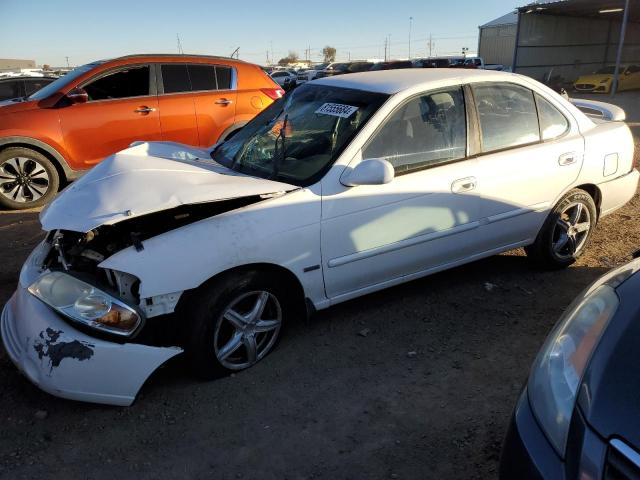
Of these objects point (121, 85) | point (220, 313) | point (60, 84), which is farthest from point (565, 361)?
point (60, 84)

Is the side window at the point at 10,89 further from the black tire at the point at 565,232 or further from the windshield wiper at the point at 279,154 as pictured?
the black tire at the point at 565,232

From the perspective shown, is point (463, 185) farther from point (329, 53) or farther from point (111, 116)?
point (329, 53)

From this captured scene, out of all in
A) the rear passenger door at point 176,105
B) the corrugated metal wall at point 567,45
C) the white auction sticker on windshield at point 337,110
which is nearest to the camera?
the white auction sticker on windshield at point 337,110

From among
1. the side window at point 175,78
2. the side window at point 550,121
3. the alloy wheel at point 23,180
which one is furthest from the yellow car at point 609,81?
the alloy wheel at point 23,180

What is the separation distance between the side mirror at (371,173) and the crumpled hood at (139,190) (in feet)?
1.18

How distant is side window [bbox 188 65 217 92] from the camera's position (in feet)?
22.3

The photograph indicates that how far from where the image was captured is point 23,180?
238 inches

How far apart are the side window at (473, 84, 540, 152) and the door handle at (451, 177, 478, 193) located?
0.89 ft

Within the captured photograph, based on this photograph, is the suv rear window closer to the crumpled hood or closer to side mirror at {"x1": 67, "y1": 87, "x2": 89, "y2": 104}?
side mirror at {"x1": 67, "y1": 87, "x2": 89, "y2": 104}

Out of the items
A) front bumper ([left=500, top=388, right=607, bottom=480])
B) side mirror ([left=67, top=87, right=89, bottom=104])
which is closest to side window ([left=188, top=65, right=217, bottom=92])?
side mirror ([left=67, top=87, right=89, bottom=104])

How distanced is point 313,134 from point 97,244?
1498 millimetres

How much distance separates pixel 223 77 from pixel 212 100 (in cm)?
45

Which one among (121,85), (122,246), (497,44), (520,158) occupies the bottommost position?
(122,246)

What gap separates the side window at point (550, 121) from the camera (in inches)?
152
